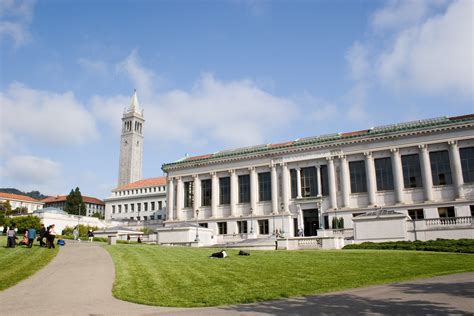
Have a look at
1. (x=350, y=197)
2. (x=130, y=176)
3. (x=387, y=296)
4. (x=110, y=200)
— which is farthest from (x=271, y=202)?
(x=130, y=176)

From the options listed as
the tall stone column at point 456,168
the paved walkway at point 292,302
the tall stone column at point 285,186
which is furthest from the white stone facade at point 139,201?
the paved walkway at point 292,302

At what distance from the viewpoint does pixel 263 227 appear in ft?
219

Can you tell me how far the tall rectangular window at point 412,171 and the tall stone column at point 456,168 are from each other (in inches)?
168

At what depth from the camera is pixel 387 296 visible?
43.0 feet

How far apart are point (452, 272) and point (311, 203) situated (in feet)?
145

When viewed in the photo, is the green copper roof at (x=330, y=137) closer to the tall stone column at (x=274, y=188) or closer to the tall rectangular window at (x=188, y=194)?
the tall stone column at (x=274, y=188)

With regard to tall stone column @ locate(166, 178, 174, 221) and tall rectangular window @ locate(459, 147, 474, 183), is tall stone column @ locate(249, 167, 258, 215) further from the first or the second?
tall rectangular window @ locate(459, 147, 474, 183)

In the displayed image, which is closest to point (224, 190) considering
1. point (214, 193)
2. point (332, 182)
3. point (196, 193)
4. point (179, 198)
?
point (214, 193)

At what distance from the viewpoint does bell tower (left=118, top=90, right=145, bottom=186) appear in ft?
531

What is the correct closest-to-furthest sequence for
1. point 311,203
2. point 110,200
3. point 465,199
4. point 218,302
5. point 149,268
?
point 218,302 < point 149,268 < point 465,199 < point 311,203 < point 110,200

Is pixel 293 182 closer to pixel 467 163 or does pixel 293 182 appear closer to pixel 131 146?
pixel 467 163

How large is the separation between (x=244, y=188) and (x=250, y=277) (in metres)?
52.4

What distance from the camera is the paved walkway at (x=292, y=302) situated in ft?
36.9

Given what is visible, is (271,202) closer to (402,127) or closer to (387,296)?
(402,127)
